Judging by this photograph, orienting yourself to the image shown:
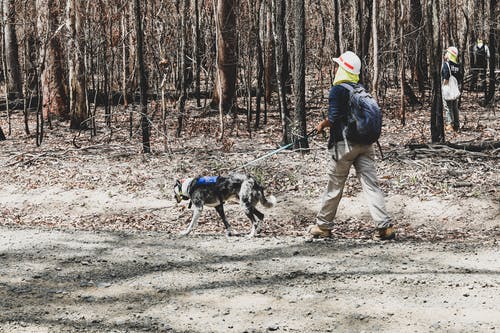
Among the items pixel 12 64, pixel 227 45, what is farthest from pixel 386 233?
pixel 12 64

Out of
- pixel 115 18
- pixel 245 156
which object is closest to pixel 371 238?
pixel 245 156

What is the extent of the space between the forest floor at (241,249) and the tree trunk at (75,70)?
143 inches

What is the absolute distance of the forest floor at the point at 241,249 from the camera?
19.6ft

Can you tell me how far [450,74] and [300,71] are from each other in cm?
493

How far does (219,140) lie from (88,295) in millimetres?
11172

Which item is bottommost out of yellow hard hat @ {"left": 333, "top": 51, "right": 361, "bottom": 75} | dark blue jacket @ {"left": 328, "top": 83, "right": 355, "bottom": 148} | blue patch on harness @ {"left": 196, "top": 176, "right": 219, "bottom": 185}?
blue patch on harness @ {"left": 196, "top": 176, "right": 219, "bottom": 185}

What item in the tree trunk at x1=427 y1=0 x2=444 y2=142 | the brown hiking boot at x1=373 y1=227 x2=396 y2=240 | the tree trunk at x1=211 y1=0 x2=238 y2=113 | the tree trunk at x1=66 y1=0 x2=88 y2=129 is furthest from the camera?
the tree trunk at x1=211 y1=0 x2=238 y2=113

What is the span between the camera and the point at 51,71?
2158 cm

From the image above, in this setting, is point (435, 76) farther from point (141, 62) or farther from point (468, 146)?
point (141, 62)

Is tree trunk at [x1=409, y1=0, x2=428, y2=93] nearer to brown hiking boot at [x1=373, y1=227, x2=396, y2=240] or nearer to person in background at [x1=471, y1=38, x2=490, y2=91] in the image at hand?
person in background at [x1=471, y1=38, x2=490, y2=91]

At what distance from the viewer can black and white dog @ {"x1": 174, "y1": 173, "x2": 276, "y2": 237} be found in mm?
9438

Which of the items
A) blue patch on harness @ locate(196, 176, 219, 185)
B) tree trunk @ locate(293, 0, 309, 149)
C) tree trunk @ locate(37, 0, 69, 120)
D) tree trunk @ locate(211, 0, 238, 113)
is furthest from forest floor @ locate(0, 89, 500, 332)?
tree trunk @ locate(211, 0, 238, 113)

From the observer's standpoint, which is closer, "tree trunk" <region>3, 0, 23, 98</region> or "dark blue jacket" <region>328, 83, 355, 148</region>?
"dark blue jacket" <region>328, 83, 355, 148</region>

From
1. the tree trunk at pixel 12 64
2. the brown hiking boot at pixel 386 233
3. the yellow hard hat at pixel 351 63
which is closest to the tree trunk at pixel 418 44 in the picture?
the tree trunk at pixel 12 64
